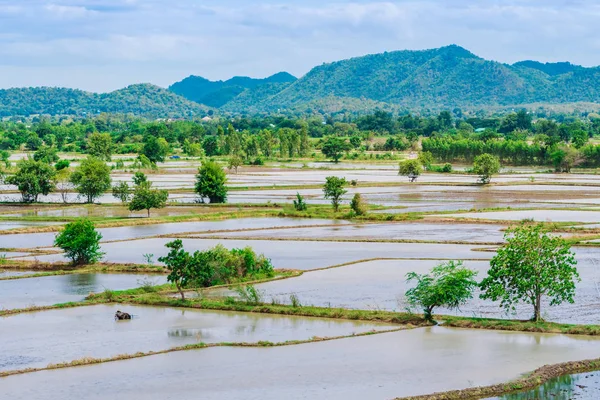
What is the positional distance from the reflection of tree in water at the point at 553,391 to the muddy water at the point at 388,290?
4.41 metres

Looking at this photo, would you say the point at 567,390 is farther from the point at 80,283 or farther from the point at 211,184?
the point at 211,184

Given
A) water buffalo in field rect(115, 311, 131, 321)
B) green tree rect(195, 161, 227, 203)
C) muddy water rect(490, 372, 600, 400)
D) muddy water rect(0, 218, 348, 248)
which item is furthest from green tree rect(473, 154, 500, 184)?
muddy water rect(490, 372, 600, 400)

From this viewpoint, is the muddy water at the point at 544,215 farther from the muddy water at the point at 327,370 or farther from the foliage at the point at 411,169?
the foliage at the point at 411,169

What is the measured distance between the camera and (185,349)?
733 inches

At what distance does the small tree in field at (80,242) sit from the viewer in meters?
29.0

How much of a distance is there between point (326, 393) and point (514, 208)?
31.0m

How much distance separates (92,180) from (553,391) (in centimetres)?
3822

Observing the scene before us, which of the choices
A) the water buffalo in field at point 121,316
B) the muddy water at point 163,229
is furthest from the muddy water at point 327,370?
the muddy water at point 163,229

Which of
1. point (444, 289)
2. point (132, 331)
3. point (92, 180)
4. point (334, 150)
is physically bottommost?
point (132, 331)

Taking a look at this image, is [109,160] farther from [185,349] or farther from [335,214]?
[185,349]

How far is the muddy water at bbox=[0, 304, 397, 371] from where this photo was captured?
60.8 feet

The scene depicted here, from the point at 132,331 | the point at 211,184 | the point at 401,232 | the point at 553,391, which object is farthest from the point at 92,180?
the point at 553,391

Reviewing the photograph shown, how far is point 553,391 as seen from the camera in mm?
15430

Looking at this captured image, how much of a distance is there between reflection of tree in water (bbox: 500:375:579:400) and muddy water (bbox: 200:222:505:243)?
1753 centimetres
